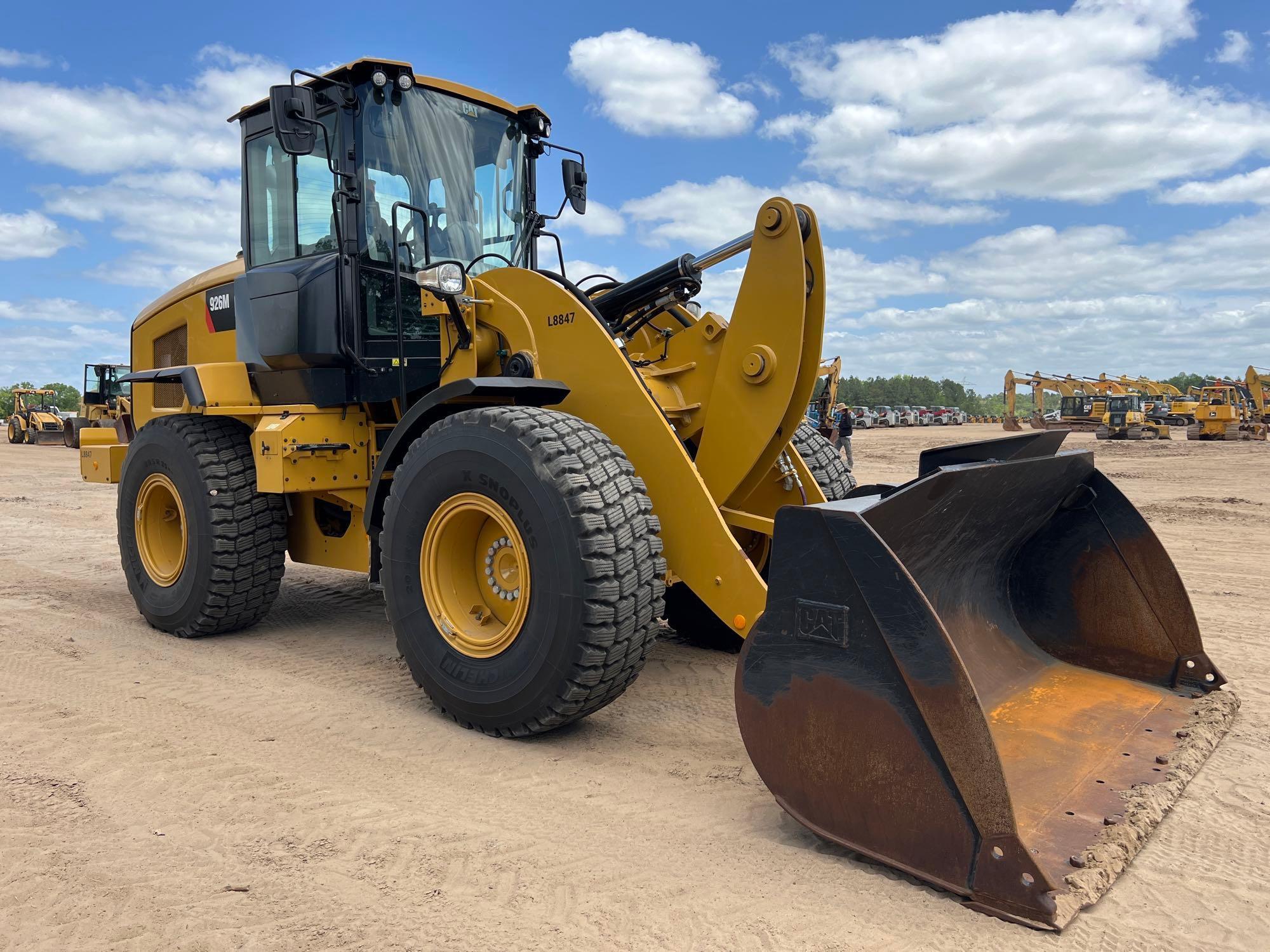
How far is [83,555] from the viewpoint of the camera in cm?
889

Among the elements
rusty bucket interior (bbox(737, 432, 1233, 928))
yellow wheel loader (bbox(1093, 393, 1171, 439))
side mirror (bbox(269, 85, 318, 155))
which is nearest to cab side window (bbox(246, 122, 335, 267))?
side mirror (bbox(269, 85, 318, 155))

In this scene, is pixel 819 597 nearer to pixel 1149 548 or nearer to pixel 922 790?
pixel 922 790

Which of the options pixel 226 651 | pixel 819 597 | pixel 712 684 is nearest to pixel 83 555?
pixel 226 651

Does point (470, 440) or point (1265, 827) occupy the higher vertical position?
point (470, 440)

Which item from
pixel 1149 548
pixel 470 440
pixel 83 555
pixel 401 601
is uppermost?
pixel 470 440

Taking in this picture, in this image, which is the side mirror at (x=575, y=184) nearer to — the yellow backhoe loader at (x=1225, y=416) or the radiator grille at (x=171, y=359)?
the radiator grille at (x=171, y=359)

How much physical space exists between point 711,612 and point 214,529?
9.42 feet

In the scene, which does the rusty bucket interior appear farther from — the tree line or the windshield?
the tree line

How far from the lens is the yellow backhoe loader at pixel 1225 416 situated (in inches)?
1267

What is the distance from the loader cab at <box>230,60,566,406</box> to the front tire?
1006 millimetres

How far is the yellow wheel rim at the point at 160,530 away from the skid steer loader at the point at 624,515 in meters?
0.02

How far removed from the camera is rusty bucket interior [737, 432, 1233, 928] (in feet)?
8.07

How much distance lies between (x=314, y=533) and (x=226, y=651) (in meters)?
0.83

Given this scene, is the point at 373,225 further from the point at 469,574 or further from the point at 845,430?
the point at 845,430
